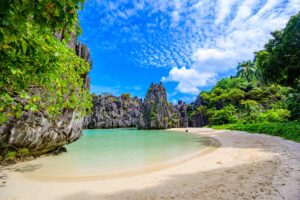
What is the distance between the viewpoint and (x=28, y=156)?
1211cm

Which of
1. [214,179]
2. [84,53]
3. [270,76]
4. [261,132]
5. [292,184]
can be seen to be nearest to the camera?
[292,184]

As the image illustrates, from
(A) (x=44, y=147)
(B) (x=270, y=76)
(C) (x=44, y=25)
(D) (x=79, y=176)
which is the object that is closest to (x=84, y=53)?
(A) (x=44, y=147)

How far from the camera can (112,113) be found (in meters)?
83.1

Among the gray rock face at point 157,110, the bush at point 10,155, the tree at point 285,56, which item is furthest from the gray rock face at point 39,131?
the gray rock face at point 157,110

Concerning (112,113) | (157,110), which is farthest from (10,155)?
(112,113)

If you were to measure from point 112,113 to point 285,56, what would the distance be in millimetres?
70550

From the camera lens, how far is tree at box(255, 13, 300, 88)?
1809cm

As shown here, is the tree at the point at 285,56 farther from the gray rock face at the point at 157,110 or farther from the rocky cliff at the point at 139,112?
the rocky cliff at the point at 139,112

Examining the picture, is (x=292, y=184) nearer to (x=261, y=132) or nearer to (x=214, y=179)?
(x=214, y=179)

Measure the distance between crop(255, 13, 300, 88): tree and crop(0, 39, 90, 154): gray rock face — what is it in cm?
1862

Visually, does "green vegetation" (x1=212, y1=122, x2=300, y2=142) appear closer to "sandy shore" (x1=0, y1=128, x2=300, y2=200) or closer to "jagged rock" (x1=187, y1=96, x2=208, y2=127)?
"sandy shore" (x1=0, y1=128, x2=300, y2=200)

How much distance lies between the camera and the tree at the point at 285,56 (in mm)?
18094

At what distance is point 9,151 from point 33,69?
908 centimetres

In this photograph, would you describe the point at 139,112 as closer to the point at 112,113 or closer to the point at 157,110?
the point at 112,113
